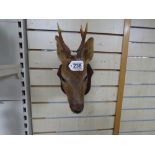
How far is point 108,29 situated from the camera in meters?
0.84

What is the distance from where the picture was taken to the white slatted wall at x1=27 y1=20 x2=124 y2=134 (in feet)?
2.62

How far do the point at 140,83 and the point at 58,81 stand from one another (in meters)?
0.56

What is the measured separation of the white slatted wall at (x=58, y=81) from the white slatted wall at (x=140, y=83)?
0.34 feet

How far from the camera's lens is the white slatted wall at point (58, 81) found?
2.62ft

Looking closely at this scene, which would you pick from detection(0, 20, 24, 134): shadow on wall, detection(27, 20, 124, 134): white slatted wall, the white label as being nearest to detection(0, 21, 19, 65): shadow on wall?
detection(0, 20, 24, 134): shadow on wall

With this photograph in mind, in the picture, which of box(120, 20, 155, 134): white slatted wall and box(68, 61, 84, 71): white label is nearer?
box(68, 61, 84, 71): white label

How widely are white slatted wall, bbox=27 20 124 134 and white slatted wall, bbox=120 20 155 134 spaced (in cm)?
10

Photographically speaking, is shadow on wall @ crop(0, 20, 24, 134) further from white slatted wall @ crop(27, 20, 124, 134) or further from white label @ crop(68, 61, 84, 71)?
white label @ crop(68, 61, 84, 71)

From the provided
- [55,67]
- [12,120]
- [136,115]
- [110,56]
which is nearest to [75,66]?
[55,67]

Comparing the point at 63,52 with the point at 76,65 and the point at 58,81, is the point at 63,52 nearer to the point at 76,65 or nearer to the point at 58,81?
the point at 76,65

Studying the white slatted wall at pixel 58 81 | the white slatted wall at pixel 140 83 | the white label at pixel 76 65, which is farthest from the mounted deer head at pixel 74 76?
the white slatted wall at pixel 140 83

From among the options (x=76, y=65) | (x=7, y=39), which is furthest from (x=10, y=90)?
(x=76, y=65)

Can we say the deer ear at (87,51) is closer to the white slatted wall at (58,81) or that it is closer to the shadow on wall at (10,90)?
the white slatted wall at (58,81)

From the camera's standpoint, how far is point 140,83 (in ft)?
3.14
